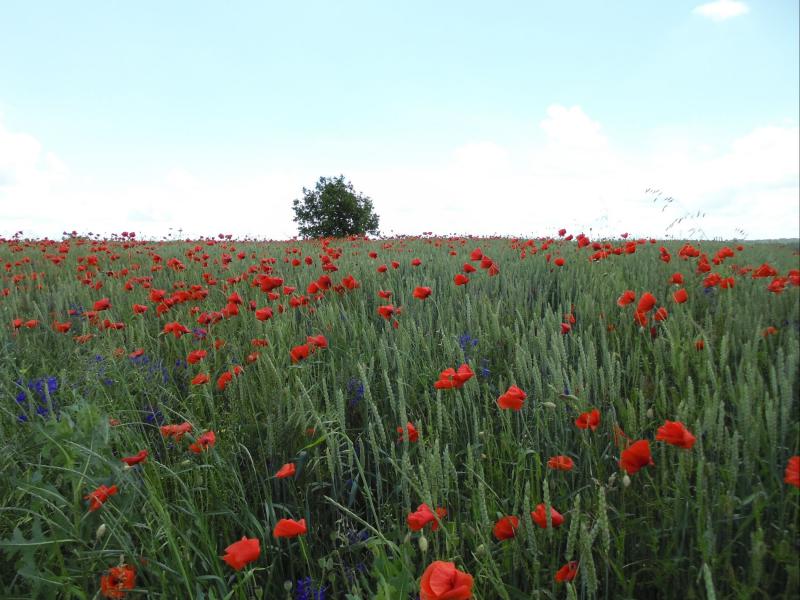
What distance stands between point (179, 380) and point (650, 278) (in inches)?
126

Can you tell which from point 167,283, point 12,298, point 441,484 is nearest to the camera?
point 441,484

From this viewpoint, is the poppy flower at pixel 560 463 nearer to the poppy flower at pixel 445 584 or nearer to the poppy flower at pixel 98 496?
the poppy flower at pixel 445 584

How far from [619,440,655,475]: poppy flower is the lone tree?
30274 millimetres

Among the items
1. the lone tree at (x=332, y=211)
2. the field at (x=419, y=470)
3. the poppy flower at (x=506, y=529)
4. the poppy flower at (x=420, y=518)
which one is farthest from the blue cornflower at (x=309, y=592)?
the lone tree at (x=332, y=211)

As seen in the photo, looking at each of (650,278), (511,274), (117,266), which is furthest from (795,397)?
(117,266)

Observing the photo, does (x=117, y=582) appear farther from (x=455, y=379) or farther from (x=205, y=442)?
(x=455, y=379)

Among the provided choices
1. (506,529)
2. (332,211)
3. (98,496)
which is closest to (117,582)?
(98,496)

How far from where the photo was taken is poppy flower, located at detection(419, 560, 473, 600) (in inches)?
30.3

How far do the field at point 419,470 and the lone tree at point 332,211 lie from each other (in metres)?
29.0

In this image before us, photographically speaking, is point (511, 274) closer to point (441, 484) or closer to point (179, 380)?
point (179, 380)

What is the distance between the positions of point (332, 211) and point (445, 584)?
31.3 meters

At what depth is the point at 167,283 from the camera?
4773mm

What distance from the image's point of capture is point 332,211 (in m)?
31.2

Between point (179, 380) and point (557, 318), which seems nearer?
point (557, 318)
